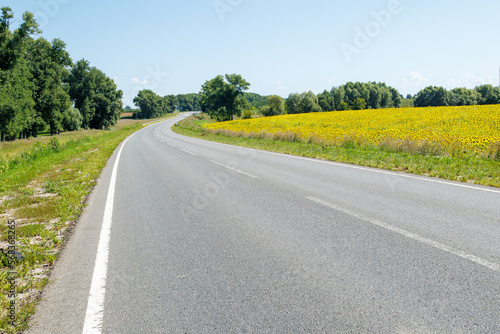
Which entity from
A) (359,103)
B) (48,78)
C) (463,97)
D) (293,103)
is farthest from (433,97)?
(48,78)

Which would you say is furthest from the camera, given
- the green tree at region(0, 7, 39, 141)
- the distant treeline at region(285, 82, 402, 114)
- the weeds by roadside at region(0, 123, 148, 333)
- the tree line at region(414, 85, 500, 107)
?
the distant treeline at region(285, 82, 402, 114)

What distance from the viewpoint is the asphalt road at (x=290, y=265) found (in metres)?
2.35

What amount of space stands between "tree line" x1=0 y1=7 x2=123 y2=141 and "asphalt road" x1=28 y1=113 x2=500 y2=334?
142 ft

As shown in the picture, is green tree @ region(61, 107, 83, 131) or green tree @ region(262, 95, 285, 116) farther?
green tree @ region(262, 95, 285, 116)

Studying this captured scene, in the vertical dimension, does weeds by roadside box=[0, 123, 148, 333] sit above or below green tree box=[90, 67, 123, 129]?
below

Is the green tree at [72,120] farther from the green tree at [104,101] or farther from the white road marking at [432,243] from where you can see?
the white road marking at [432,243]

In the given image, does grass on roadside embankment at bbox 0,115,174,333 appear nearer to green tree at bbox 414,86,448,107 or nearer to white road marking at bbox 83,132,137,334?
white road marking at bbox 83,132,137,334

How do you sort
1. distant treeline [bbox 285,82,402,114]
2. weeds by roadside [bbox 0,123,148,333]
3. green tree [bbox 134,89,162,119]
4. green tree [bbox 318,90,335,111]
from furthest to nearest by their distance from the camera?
green tree [bbox 134,89,162,119] → green tree [bbox 318,90,335,111] → distant treeline [bbox 285,82,402,114] → weeds by roadside [bbox 0,123,148,333]

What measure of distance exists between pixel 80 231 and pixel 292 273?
3747 mm

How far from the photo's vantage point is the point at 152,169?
10883mm

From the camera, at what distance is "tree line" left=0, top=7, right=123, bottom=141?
1426 inches

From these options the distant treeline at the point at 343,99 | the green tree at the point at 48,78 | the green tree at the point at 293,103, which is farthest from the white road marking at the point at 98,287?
the green tree at the point at 293,103

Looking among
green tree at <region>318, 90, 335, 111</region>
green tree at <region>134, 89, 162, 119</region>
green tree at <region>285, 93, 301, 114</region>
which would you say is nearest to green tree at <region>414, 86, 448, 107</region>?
green tree at <region>318, 90, 335, 111</region>

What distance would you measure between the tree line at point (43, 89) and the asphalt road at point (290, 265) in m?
43.4
